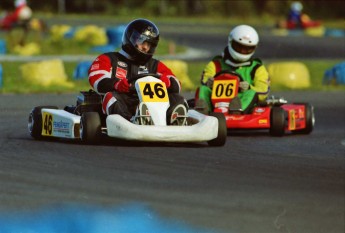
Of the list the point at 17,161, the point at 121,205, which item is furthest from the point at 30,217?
the point at 17,161

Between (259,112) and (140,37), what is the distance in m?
1.56

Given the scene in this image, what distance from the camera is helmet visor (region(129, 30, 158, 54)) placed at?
962 centimetres

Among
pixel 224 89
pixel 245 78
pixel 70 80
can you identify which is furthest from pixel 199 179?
pixel 70 80

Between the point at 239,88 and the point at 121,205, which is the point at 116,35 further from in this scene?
the point at 121,205

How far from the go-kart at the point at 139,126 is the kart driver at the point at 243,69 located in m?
1.51

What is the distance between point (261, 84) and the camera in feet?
36.6

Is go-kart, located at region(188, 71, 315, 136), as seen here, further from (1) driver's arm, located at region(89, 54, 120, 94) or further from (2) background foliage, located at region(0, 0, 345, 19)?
(2) background foliage, located at region(0, 0, 345, 19)

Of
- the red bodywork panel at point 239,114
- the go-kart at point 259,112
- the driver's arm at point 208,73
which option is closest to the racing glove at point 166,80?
the go-kart at point 259,112

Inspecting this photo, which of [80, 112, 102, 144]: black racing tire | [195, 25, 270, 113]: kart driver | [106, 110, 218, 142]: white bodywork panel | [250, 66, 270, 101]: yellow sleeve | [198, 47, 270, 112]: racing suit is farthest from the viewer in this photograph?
[250, 66, 270, 101]: yellow sleeve

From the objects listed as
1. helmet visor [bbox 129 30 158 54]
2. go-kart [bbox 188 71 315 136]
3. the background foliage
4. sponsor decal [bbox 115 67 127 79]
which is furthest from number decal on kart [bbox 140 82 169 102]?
the background foliage

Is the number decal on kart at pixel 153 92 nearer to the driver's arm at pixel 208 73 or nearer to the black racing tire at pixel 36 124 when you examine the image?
the black racing tire at pixel 36 124

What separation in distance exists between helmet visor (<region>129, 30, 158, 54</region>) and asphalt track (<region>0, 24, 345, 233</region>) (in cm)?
85

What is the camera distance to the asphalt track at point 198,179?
6.08 m

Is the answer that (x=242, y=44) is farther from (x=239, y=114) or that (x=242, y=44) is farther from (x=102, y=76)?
(x=102, y=76)
